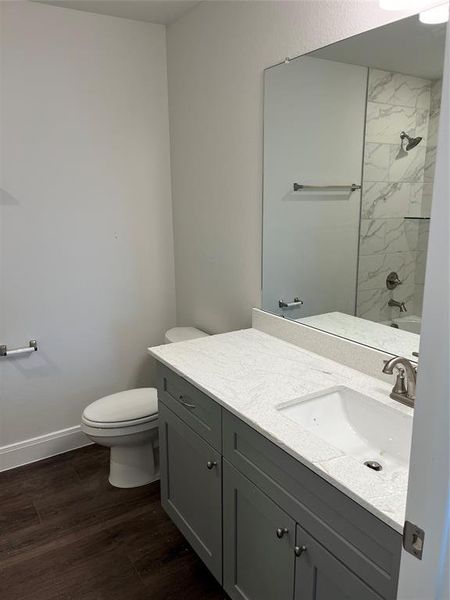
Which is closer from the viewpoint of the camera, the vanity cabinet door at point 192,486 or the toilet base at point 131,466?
the vanity cabinet door at point 192,486

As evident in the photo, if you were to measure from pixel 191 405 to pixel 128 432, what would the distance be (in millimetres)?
675

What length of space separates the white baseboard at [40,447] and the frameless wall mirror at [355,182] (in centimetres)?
152

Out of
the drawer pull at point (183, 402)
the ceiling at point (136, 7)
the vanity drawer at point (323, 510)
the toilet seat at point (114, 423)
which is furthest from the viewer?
the ceiling at point (136, 7)

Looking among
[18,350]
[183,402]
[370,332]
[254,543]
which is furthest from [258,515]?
[18,350]

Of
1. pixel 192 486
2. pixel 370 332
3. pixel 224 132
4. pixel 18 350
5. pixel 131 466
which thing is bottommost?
pixel 131 466

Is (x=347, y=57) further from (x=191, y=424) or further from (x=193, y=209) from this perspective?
(x=191, y=424)

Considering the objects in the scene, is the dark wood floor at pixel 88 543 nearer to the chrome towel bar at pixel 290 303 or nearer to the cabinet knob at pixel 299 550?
the cabinet knob at pixel 299 550

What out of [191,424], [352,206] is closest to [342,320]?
[352,206]

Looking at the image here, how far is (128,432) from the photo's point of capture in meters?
2.23

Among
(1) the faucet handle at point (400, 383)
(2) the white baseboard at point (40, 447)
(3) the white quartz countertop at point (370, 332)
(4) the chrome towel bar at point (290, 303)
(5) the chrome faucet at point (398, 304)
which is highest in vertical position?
(5) the chrome faucet at point (398, 304)

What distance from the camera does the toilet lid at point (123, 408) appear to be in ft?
7.36

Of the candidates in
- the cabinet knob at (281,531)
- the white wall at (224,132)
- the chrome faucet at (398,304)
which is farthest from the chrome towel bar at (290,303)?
the cabinet knob at (281,531)

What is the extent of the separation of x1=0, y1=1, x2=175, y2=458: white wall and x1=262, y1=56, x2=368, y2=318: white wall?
100 centimetres

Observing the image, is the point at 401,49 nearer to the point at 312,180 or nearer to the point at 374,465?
the point at 312,180
